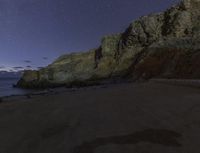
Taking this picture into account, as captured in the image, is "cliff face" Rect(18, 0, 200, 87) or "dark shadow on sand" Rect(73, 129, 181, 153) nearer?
"dark shadow on sand" Rect(73, 129, 181, 153)

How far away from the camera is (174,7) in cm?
4594

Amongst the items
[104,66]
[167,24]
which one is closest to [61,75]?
[104,66]

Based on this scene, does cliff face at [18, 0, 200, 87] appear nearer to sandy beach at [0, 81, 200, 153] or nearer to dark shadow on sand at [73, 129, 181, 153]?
sandy beach at [0, 81, 200, 153]

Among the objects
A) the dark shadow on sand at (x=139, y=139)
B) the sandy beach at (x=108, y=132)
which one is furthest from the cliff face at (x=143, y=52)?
the dark shadow on sand at (x=139, y=139)

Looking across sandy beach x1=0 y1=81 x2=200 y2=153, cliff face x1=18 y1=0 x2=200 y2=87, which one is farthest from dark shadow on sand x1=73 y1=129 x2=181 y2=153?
cliff face x1=18 y1=0 x2=200 y2=87

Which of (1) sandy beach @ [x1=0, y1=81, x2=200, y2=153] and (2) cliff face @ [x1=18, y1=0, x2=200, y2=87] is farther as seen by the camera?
(2) cliff face @ [x1=18, y1=0, x2=200, y2=87]

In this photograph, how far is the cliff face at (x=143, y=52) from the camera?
30.0 metres

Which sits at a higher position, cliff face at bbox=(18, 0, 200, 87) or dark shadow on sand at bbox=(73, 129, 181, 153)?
cliff face at bbox=(18, 0, 200, 87)

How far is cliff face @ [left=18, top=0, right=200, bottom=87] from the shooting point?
30.0m

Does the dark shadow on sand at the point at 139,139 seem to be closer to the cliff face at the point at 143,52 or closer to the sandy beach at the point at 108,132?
the sandy beach at the point at 108,132

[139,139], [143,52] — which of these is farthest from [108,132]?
[143,52]

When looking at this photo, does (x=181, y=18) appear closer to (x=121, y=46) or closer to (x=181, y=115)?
(x=121, y=46)

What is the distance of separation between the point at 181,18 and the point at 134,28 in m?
9.67

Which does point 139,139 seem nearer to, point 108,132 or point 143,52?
point 108,132
